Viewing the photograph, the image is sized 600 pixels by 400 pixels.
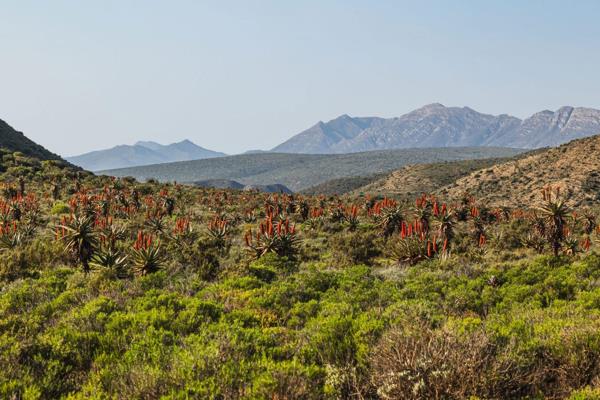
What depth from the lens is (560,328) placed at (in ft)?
21.2

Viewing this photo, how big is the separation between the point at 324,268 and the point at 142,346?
9.85 meters

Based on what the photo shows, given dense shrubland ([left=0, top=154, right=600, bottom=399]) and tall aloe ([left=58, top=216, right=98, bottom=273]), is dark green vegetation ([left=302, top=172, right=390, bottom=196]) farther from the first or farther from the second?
tall aloe ([left=58, top=216, right=98, bottom=273])

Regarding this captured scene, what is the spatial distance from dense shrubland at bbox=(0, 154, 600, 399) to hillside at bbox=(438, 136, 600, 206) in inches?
1735

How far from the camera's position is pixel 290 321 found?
27.9ft

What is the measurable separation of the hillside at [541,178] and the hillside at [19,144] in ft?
225

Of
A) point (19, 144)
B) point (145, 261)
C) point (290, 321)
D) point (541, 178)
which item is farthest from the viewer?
point (19, 144)

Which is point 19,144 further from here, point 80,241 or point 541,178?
point 541,178

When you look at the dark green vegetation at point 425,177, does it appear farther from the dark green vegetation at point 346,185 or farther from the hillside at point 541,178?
the dark green vegetation at point 346,185

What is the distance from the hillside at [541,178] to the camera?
58.2 m

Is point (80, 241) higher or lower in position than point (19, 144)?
lower

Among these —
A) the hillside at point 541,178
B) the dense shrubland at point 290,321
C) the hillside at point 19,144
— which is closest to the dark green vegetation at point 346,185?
the hillside at point 541,178

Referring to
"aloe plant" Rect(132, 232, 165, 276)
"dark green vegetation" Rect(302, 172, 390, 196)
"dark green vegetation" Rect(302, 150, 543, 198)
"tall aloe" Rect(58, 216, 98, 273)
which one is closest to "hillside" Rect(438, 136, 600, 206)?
"dark green vegetation" Rect(302, 150, 543, 198)

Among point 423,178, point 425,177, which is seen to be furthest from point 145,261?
point 425,177

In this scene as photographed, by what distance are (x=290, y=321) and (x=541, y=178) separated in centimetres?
6966
